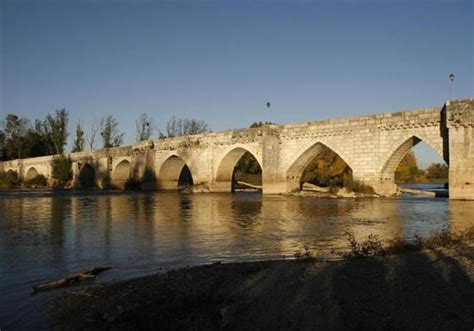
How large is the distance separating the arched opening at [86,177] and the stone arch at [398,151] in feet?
147

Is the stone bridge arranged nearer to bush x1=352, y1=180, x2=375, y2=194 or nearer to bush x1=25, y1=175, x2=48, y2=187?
bush x1=352, y1=180, x2=375, y2=194

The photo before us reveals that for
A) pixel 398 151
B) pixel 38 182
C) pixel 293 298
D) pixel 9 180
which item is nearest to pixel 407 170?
pixel 398 151

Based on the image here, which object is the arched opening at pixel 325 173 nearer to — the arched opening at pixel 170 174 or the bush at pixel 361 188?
the bush at pixel 361 188

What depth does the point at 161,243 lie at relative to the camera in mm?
12188

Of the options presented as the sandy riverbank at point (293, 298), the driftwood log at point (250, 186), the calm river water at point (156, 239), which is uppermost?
the driftwood log at point (250, 186)

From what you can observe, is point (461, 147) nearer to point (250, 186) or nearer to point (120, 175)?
point (250, 186)

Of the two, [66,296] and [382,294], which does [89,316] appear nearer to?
[66,296]

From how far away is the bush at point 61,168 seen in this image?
2534 inches

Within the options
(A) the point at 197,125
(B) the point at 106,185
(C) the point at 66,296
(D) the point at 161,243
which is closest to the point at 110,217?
(D) the point at 161,243

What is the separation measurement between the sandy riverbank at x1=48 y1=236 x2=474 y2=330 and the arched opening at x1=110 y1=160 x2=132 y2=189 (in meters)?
52.0

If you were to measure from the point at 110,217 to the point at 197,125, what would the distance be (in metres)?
70.9

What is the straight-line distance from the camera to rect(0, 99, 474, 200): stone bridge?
83.9ft

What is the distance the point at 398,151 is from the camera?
97.5 feet

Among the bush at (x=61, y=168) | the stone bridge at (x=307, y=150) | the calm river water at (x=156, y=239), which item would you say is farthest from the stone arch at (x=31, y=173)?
the calm river water at (x=156, y=239)
